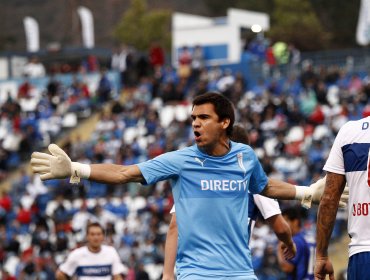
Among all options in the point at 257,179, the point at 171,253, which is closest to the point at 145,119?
the point at 171,253

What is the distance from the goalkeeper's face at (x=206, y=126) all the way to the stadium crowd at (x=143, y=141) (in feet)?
43.9

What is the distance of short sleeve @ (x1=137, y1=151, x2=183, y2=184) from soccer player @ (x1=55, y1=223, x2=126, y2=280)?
5757mm

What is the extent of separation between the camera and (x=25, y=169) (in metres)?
35.7

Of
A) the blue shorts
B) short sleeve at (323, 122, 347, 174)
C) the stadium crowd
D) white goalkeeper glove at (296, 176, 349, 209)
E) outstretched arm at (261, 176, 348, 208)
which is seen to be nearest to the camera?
the blue shorts

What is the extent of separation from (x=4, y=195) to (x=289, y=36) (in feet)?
104

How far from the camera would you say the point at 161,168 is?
816 cm

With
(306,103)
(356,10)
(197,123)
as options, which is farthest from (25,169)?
(356,10)

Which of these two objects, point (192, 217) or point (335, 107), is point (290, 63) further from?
point (192, 217)

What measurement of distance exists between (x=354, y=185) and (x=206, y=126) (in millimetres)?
1186

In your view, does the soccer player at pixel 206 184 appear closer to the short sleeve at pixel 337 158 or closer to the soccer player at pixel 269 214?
the short sleeve at pixel 337 158

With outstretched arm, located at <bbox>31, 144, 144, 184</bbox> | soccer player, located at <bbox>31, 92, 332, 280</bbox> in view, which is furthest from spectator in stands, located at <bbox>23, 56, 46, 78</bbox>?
outstretched arm, located at <bbox>31, 144, 144, 184</bbox>

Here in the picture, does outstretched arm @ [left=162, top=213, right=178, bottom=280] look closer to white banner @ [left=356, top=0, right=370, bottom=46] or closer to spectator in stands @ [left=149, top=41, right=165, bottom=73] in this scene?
white banner @ [left=356, top=0, right=370, bottom=46]

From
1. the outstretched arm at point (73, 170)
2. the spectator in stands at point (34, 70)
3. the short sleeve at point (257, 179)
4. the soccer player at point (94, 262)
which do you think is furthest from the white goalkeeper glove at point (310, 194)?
the spectator in stands at point (34, 70)

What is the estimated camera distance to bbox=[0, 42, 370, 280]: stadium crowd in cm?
2595
